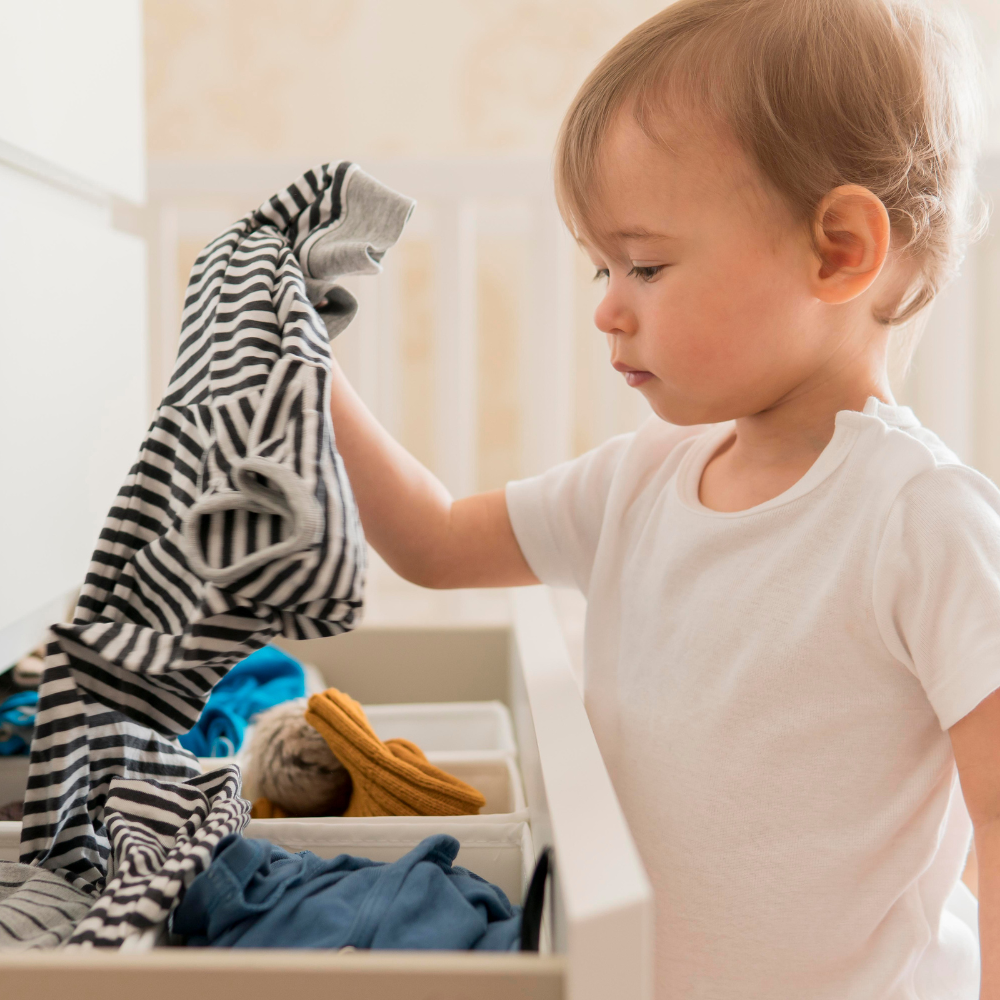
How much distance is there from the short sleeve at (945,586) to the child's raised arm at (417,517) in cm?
34

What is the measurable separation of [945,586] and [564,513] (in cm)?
35

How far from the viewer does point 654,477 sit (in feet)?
2.68

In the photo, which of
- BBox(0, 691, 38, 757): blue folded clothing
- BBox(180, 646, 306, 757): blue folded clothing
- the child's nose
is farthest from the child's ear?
BBox(0, 691, 38, 757): blue folded clothing

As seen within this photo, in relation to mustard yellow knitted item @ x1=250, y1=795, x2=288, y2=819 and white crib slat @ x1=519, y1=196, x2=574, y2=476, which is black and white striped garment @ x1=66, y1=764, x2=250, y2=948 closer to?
mustard yellow knitted item @ x1=250, y1=795, x2=288, y2=819

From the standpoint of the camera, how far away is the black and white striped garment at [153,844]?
0.44m

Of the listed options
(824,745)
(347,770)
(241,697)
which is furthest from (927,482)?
(241,697)

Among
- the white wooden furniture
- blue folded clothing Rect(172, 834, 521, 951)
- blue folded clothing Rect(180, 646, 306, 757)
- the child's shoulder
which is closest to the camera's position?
blue folded clothing Rect(172, 834, 521, 951)

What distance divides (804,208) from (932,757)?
0.35 m

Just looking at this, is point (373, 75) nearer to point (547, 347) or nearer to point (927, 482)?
point (547, 347)

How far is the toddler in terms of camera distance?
0.60 metres

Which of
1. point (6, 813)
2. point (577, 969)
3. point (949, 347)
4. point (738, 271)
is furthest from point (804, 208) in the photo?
point (949, 347)

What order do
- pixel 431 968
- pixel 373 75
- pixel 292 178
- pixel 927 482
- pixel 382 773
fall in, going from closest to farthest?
pixel 431 968 < pixel 927 482 < pixel 382 773 < pixel 292 178 < pixel 373 75

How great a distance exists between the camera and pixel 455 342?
1.34 meters

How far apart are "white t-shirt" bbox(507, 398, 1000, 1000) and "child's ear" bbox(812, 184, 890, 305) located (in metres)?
0.08
